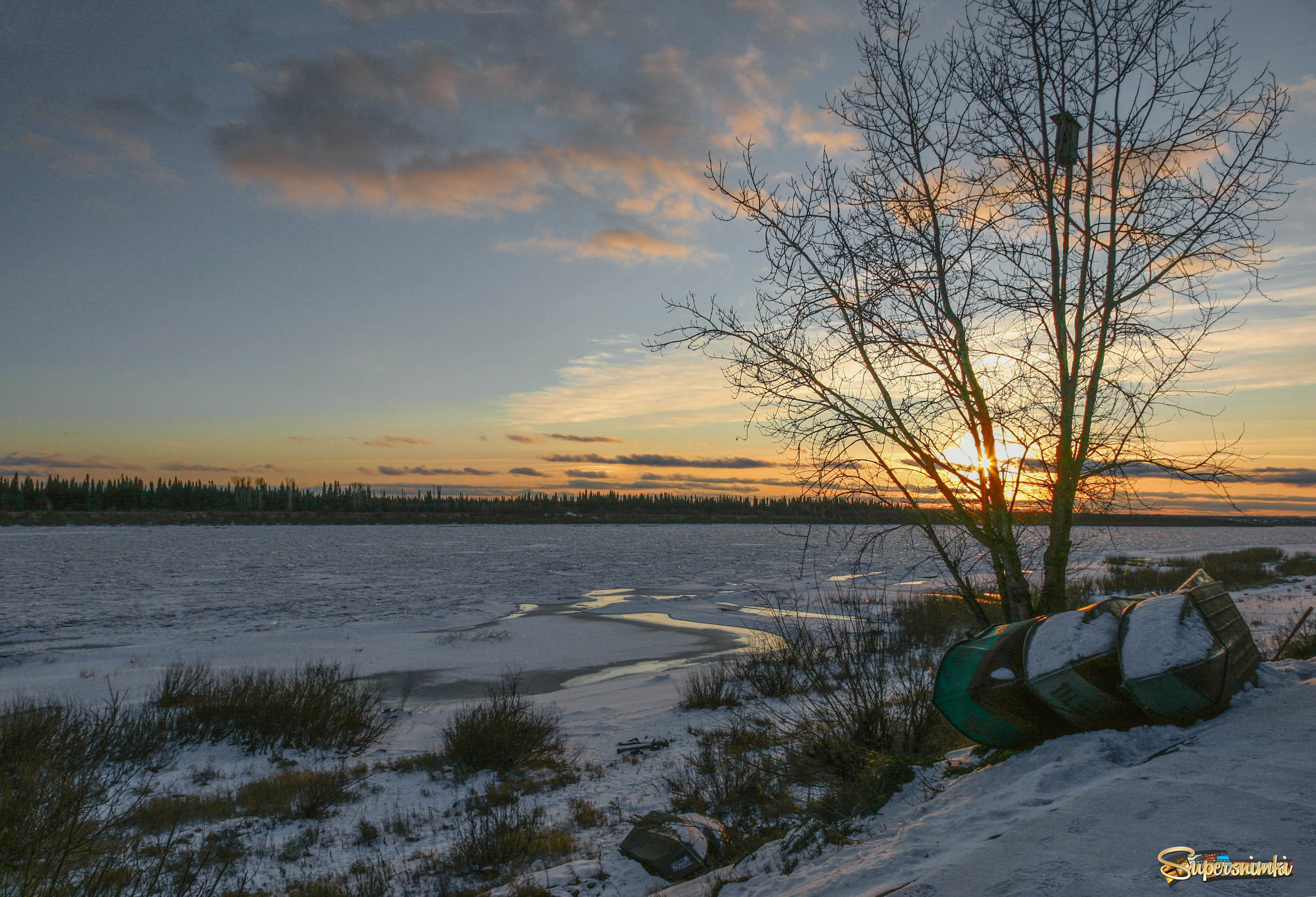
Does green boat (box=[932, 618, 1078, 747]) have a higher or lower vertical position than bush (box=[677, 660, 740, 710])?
higher

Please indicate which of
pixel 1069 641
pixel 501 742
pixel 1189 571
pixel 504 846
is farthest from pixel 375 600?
pixel 1189 571

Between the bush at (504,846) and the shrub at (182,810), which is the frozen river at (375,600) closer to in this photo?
the bush at (504,846)

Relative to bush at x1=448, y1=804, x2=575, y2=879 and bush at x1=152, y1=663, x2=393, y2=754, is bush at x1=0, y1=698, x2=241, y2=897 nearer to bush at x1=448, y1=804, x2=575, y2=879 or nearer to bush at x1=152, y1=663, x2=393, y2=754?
bush at x1=152, y1=663, x2=393, y2=754

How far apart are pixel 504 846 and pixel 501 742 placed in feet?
7.49

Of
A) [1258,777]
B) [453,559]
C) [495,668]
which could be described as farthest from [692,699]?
[453,559]

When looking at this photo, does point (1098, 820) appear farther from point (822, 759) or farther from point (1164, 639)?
point (822, 759)

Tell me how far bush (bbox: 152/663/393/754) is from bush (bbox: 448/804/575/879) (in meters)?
3.19

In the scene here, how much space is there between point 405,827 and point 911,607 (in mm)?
14277

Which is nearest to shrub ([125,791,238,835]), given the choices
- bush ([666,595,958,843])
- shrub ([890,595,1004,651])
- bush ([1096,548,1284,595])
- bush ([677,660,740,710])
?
bush ([666,595,958,843])

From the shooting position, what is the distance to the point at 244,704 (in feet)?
28.2

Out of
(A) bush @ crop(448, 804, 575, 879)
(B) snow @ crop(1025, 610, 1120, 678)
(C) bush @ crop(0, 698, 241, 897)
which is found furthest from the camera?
(A) bush @ crop(448, 804, 575, 879)

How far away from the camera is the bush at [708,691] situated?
970cm

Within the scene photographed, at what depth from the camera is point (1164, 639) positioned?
12.3ft

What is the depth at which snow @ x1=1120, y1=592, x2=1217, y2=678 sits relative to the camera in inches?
145
